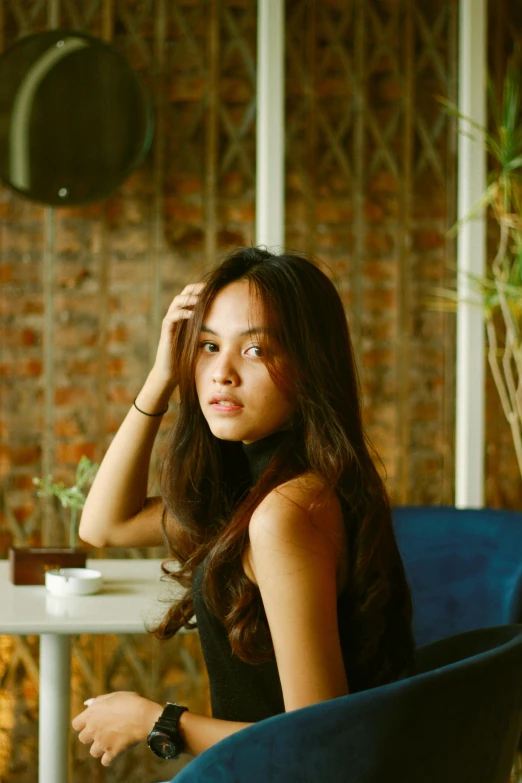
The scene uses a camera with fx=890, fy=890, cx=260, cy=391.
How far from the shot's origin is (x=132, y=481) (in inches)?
69.2

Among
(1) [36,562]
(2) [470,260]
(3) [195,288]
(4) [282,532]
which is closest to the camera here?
(4) [282,532]

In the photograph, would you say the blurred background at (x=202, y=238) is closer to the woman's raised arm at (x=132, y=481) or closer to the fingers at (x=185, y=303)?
the woman's raised arm at (x=132, y=481)

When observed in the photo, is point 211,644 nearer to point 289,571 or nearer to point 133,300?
point 289,571

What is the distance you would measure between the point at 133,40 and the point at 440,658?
89.4 inches

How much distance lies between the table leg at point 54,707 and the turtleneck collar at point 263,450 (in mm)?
666

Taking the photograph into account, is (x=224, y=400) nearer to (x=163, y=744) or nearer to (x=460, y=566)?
(x=163, y=744)

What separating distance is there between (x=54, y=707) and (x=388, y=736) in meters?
1.08

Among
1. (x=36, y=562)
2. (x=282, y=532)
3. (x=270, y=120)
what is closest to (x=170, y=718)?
(x=282, y=532)

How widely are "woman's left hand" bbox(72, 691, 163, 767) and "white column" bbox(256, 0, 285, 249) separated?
1.87m

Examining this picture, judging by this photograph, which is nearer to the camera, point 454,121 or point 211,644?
point 211,644

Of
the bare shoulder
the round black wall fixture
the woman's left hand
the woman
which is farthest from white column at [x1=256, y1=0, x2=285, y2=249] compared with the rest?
the woman's left hand

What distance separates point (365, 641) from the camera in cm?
128

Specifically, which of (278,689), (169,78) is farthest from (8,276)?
(278,689)

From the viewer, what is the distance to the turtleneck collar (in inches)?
54.9
